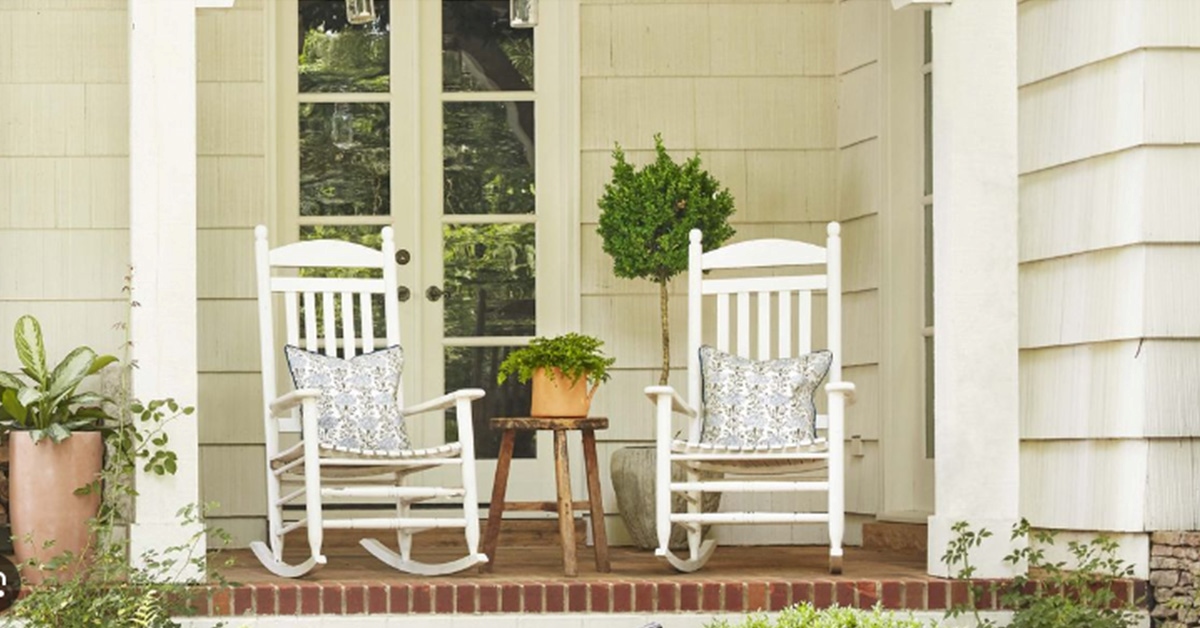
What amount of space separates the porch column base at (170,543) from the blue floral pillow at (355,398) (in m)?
0.52

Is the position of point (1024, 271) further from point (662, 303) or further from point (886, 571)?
point (662, 303)

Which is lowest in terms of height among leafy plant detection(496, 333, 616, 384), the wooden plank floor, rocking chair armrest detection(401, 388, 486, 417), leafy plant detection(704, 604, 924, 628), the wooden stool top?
the wooden plank floor

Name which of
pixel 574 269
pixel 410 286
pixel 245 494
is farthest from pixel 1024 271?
pixel 245 494

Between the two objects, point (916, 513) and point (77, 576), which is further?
point (916, 513)

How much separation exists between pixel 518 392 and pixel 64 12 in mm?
2090

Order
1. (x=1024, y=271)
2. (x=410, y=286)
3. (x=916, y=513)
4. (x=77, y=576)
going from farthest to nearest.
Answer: (x=410, y=286)
(x=916, y=513)
(x=1024, y=271)
(x=77, y=576)

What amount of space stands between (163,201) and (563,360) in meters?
1.23

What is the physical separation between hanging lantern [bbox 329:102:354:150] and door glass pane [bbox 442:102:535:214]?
345mm

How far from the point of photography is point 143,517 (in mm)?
4984

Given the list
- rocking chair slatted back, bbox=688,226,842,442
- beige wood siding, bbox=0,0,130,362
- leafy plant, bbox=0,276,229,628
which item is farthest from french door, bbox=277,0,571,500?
leafy plant, bbox=0,276,229,628

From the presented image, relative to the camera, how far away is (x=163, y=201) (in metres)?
5.04

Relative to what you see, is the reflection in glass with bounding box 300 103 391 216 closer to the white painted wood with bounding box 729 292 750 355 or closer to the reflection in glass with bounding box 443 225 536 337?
the reflection in glass with bounding box 443 225 536 337

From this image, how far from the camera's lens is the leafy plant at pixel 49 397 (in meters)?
5.23

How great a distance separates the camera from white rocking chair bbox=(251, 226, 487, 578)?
509 centimetres
